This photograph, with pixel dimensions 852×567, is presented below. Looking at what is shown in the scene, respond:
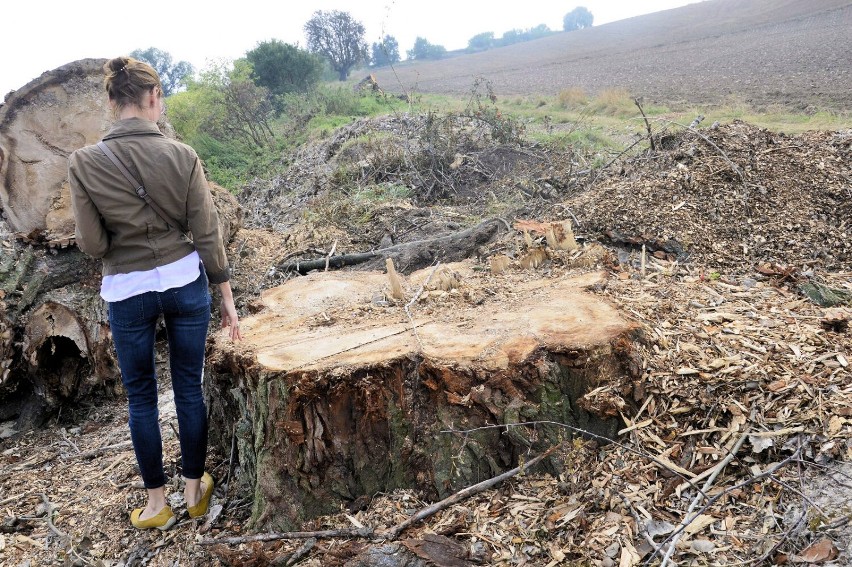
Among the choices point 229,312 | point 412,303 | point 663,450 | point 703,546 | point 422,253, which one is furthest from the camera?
point 422,253

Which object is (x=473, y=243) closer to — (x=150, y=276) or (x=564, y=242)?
(x=564, y=242)

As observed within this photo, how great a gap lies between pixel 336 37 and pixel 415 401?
44.2 meters

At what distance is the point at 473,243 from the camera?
5070 millimetres

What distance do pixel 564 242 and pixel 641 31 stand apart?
4706 centimetres

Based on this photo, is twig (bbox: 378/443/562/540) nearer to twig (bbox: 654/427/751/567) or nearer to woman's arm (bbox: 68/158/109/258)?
twig (bbox: 654/427/751/567)

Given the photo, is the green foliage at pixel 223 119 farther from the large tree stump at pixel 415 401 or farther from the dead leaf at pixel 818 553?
the dead leaf at pixel 818 553

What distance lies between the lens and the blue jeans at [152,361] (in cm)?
217

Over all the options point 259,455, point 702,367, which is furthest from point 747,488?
point 259,455

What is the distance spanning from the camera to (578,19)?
8769cm

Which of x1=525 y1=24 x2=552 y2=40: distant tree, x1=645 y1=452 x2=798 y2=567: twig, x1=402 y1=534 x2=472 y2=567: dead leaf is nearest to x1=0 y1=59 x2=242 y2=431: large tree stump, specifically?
x1=402 y1=534 x2=472 y2=567: dead leaf

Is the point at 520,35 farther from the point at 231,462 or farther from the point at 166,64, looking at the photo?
the point at 231,462

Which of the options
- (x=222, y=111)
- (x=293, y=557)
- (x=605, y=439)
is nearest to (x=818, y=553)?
(x=605, y=439)

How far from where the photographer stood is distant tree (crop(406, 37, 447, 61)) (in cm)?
6450

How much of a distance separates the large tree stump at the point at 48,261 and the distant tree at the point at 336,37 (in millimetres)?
38106
